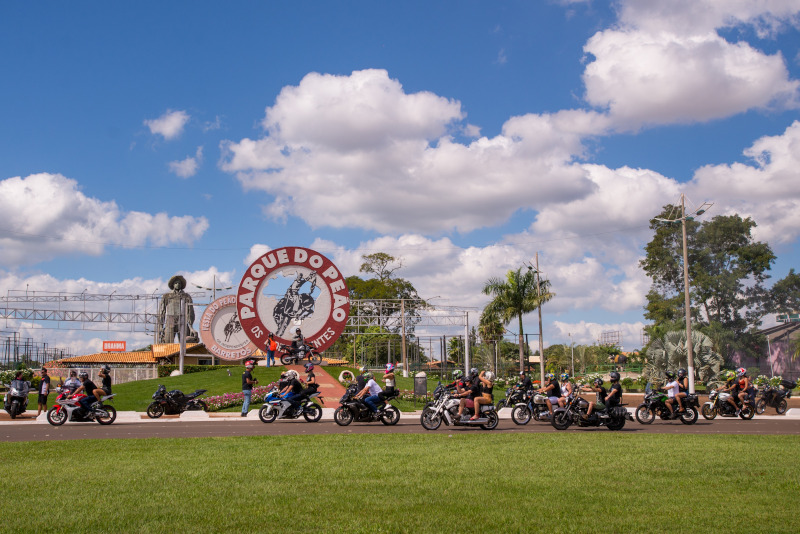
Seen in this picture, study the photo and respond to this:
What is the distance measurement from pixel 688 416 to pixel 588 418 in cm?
427

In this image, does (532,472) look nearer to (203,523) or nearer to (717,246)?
(203,523)

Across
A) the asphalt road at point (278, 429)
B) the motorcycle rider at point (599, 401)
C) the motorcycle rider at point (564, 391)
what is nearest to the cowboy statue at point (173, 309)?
the asphalt road at point (278, 429)

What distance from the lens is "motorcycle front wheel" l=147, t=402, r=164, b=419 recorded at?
80.0ft

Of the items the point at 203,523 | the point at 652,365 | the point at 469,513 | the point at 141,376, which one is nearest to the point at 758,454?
the point at 469,513

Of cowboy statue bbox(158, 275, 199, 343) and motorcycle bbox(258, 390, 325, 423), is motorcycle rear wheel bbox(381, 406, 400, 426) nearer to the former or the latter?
motorcycle bbox(258, 390, 325, 423)

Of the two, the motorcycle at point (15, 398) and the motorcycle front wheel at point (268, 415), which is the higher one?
the motorcycle at point (15, 398)

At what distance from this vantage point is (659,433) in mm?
17359

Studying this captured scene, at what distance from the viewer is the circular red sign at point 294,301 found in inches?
1529

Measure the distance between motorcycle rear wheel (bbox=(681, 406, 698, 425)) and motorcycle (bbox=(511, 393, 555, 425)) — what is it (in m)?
4.10

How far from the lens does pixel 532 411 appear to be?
20625mm

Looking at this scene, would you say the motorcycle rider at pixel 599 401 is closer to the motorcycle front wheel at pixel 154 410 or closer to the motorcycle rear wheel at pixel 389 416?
the motorcycle rear wheel at pixel 389 416

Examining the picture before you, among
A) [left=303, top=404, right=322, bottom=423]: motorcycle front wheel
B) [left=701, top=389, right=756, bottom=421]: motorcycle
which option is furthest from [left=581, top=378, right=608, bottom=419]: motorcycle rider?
[left=303, top=404, right=322, bottom=423]: motorcycle front wheel

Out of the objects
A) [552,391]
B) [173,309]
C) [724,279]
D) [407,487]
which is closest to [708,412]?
[552,391]

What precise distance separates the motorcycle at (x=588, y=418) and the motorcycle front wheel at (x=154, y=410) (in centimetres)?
1342
